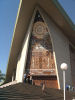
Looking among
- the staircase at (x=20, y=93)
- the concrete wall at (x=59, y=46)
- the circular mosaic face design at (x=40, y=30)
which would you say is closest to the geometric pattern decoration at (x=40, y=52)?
the circular mosaic face design at (x=40, y=30)

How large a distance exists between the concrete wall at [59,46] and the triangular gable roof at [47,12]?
491 millimetres

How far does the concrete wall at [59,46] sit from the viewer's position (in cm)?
1528

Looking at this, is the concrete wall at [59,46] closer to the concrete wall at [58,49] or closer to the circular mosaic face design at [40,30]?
the concrete wall at [58,49]

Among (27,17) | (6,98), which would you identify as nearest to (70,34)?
(27,17)

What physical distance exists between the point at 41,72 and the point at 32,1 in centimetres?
681

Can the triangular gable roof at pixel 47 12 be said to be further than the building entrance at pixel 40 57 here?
No

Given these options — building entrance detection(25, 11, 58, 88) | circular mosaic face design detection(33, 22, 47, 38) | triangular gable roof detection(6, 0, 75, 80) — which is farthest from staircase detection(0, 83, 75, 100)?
triangular gable roof detection(6, 0, 75, 80)

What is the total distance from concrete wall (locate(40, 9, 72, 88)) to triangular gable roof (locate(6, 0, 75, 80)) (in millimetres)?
491

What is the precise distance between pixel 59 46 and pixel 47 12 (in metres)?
3.66

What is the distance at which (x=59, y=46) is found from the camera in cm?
1602

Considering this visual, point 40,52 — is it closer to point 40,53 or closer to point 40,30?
point 40,53

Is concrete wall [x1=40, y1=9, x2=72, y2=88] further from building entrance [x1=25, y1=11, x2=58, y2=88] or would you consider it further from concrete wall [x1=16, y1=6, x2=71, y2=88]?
building entrance [x1=25, y1=11, x2=58, y2=88]

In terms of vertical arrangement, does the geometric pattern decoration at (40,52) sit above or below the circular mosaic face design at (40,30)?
below

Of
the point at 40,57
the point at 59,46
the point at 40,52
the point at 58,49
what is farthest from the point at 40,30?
the point at 40,57
